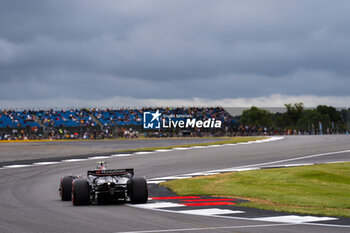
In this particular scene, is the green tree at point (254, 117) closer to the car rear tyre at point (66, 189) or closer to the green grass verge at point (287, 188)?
the green grass verge at point (287, 188)

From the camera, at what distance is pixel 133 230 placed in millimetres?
7977

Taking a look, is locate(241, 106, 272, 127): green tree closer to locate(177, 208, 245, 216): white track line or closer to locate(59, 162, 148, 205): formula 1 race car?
locate(59, 162, 148, 205): formula 1 race car

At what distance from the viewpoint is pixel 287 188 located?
15.0 meters

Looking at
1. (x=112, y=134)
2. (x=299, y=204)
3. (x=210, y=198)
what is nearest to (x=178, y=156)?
(x=210, y=198)

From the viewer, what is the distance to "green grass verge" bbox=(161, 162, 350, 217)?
438 inches

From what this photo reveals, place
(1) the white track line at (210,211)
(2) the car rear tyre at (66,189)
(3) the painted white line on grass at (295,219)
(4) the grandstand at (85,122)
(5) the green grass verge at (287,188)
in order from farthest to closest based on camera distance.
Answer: (4) the grandstand at (85,122), (2) the car rear tyre at (66,189), (5) the green grass verge at (287,188), (1) the white track line at (210,211), (3) the painted white line on grass at (295,219)

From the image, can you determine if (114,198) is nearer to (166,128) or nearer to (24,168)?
(24,168)

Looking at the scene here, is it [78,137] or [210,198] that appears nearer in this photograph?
[210,198]

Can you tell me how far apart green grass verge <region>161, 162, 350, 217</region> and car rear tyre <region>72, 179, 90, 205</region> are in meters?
3.43

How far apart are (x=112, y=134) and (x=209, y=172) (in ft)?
134

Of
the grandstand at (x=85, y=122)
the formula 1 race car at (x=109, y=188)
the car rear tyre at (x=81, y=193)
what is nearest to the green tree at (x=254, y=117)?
the grandstand at (x=85, y=122)

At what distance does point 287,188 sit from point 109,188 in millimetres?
6191

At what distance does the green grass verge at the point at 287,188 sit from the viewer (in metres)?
11.1

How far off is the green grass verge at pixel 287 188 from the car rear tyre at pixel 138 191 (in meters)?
2.43
